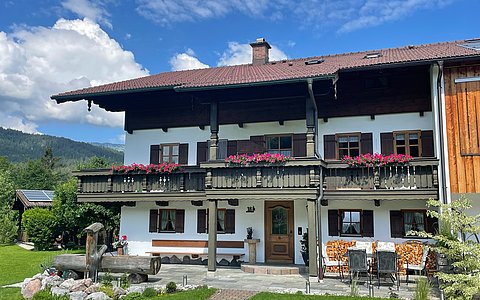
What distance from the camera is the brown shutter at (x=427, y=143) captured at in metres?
13.9

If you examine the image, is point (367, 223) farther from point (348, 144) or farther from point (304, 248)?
point (348, 144)

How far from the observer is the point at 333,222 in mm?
14820

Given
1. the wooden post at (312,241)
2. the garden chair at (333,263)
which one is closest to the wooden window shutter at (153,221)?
the wooden post at (312,241)

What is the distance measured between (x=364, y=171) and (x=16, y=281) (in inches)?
432

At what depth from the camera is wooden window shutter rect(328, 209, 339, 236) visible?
1477 cm

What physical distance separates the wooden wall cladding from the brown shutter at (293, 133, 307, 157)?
4.67m

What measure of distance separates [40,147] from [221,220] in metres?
140

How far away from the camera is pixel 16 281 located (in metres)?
12.9

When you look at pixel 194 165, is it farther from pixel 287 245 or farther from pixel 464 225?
pixel 464 225

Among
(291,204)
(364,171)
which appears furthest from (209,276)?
(364,171)

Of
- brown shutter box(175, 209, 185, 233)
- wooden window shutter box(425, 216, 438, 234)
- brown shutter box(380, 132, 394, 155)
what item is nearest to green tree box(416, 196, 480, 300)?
wooden window shutter box(425, 216, 438, 234)

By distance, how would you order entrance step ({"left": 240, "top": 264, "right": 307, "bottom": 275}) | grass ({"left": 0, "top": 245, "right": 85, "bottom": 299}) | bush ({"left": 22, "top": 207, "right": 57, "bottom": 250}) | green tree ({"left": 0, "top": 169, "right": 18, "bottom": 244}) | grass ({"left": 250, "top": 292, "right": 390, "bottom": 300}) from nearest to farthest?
grass ({"left": 250, "top": 292, "right": 390, "bottom": 300}), grass ({"left": 0, "top": 245, "right": 85, "bottom": 299}), entrance step ({"left": 240, "top": 264, "right": 307, "bottom": 275}), bush ({"left": 22, "top": 207, "right": 57, "bottom": 250}), green tree ({"left": 0, "top": 169, "right": 18, "bottom": 244})

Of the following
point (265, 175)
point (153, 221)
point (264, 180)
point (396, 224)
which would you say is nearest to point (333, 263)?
point (396, 224)

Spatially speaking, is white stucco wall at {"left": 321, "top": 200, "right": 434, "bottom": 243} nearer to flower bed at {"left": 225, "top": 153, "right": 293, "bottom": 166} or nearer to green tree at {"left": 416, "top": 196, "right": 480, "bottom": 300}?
green tree at {"left": 416, "top": 196, "right": 480, "bottom": 300}
